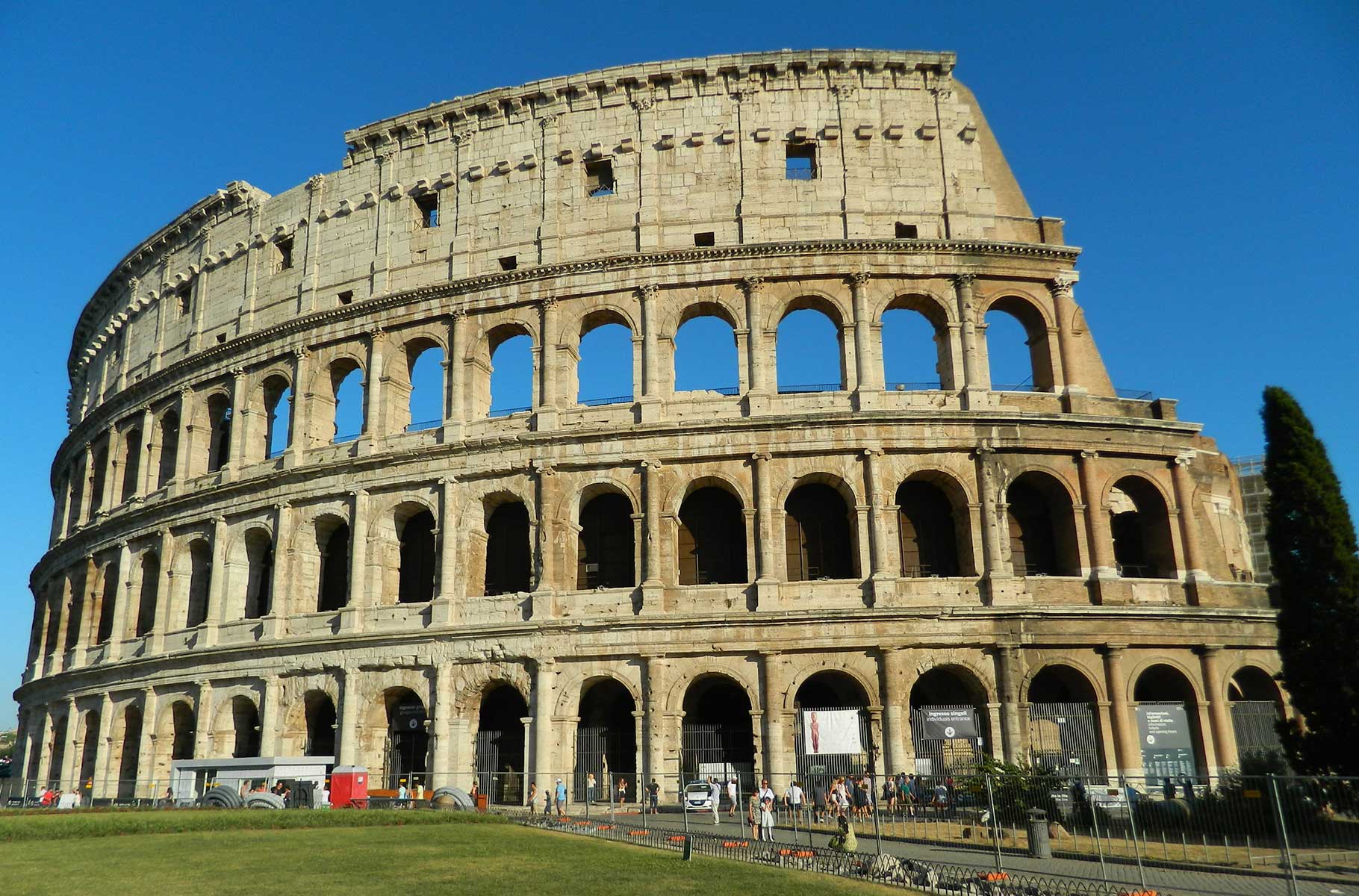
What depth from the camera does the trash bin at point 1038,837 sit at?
16.6 meters

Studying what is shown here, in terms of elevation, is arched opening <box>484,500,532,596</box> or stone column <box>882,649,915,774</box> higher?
arched opening <box>484,500,532,596</box>

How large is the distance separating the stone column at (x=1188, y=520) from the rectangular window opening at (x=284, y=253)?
28.9m

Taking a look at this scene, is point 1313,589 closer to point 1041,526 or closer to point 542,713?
point 1041,526

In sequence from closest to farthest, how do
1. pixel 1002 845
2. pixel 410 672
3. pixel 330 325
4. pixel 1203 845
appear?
pixel 1203 845
pixel 1002 845
pixel 410 672
pixel 330 325

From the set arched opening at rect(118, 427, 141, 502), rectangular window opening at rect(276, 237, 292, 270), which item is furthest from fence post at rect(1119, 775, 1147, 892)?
arched opening at rect(118, 427, 141, 502)

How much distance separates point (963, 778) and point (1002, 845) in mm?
1302

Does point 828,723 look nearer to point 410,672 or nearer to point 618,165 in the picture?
point 410,672

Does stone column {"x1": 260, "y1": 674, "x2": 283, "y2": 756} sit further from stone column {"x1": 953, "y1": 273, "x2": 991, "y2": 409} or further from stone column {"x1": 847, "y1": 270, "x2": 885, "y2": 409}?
stone column {"x1": 953, "y1": 273, "x2": 991, "y2": 409}

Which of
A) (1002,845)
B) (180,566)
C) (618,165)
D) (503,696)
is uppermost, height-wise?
(618,165)

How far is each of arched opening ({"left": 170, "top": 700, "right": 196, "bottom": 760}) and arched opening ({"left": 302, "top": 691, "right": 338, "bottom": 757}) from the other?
15.0ft

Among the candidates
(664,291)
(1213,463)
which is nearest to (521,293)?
(664,291)

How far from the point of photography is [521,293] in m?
30.2

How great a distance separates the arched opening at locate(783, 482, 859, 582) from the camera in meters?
27.8

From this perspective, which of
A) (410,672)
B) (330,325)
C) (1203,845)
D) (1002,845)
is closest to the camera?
(1203,845)
